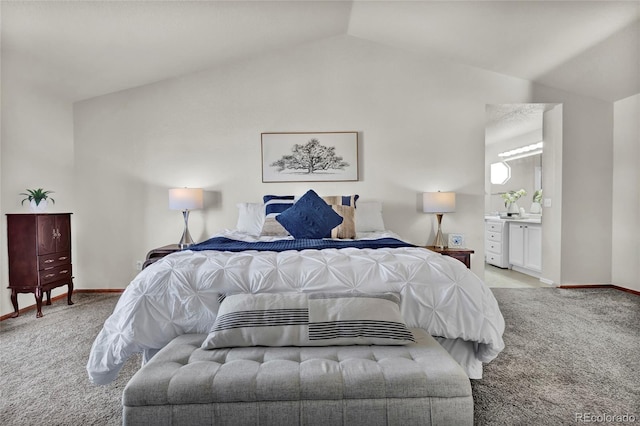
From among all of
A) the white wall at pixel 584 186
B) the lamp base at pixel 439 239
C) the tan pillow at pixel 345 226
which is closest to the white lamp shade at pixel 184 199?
the tan pillow at pixel 345 226

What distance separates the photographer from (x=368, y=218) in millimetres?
3867

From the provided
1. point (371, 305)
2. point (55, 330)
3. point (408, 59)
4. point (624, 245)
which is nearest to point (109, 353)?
point (371, 305)

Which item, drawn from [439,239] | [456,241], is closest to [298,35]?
[439,239]

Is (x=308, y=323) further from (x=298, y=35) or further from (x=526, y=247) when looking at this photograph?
→ (x=526, y=247)

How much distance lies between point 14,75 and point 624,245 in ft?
21.7

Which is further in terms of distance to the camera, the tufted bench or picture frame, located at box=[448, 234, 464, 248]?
picture frame, located at box=[448, 234, 464, 248]

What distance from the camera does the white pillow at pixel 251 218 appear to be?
3787 millimetres

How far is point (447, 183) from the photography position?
4.36 m

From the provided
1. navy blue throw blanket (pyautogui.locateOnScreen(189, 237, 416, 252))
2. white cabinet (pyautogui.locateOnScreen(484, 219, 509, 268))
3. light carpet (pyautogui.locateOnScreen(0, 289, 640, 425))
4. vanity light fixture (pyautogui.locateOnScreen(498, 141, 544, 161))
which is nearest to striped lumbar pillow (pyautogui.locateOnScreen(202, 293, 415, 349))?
light carpet (pyautogui.locateOnScreen(0, 289, 640, 425))

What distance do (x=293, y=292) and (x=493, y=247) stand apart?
193 inches

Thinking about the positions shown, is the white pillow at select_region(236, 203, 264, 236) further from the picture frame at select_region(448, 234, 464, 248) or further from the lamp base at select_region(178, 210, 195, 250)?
the picture frame at select_region(448, 234, 464, 248)

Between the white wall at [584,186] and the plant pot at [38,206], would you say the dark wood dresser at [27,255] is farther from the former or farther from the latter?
the white wall at [584,186]

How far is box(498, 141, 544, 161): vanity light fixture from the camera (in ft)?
19.2

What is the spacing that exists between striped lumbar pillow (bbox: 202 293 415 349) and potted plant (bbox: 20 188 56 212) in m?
2.96
